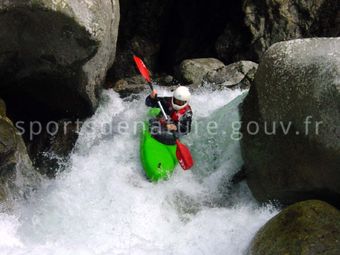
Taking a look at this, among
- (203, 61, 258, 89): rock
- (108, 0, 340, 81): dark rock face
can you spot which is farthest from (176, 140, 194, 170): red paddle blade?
(108, 0, 340, 81): dark rock face

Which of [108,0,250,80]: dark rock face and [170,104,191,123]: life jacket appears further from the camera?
[108,0,250,80]: dark rock face

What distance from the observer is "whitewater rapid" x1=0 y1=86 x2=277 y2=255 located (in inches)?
211

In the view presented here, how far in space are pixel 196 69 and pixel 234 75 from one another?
0.74 meters

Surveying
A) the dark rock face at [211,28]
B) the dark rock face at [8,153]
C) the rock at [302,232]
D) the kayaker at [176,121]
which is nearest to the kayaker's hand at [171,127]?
the kayaker at [176,121]

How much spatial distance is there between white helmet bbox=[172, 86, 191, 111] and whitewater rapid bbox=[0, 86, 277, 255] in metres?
0.58

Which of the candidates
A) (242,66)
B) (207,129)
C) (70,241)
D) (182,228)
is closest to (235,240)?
(182,228)

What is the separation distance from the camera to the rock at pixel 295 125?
5105mm

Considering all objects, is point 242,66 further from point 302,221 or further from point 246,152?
point 302,221

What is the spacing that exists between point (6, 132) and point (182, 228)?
238cm

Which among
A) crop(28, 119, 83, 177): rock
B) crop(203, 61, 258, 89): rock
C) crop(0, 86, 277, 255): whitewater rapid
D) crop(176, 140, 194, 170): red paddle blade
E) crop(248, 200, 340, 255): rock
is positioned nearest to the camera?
crop(248, 200, 340, 255): rock

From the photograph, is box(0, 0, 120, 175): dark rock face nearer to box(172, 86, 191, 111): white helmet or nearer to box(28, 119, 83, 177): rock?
box(28, 119, 83, 177): rock

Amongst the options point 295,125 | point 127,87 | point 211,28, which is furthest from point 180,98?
point 211,28

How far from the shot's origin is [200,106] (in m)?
8.10

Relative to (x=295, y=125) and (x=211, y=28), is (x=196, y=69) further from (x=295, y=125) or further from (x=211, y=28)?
(x=295, y=125)
